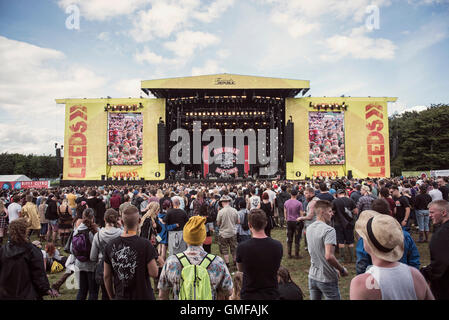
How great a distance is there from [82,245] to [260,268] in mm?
2376

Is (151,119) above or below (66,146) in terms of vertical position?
above

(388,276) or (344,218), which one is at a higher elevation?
(388,276)

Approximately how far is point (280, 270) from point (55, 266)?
5.56 m

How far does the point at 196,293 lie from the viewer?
1917 mm

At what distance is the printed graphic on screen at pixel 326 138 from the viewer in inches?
965

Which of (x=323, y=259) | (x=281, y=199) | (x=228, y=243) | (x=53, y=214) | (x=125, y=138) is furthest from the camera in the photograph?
(x=125, y=138)

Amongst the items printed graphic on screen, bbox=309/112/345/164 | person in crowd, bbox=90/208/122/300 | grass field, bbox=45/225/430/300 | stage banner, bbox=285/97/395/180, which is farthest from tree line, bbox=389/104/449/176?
person in crowd, bbox=90/208/122/300

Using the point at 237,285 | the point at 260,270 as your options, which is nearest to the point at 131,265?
the point at 237,285

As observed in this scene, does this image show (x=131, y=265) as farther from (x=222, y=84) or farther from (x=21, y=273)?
(x=222, y=84)

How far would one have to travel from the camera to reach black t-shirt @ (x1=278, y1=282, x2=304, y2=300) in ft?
7.21

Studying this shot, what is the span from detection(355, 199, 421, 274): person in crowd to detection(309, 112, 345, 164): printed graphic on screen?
72.1 feet

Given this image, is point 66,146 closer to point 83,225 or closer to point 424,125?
point 83,225

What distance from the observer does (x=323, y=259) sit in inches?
115
